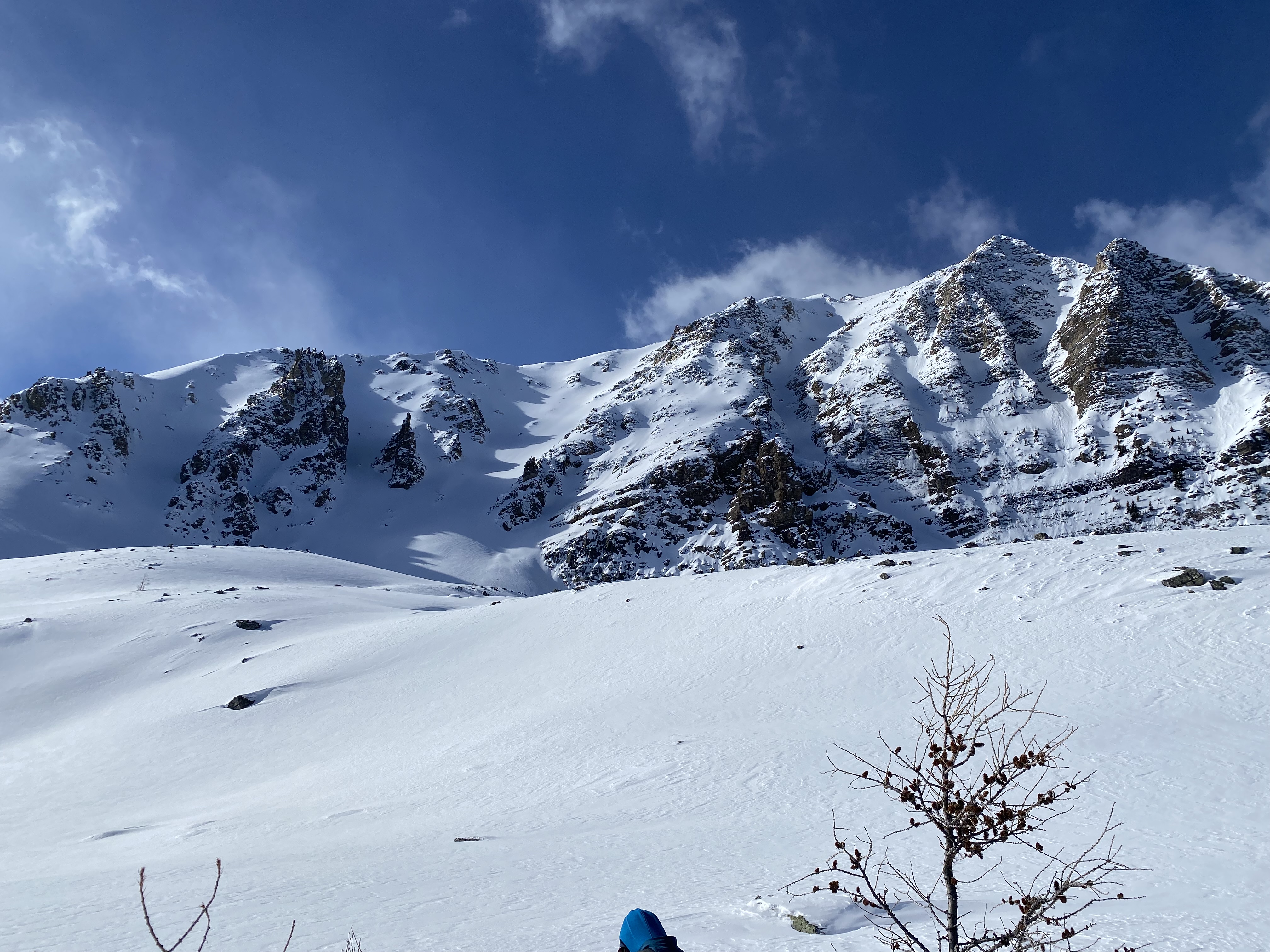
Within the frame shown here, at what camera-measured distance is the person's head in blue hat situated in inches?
122

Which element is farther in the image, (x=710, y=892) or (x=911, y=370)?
(x=911, y=370)

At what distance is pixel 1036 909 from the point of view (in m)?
2.63

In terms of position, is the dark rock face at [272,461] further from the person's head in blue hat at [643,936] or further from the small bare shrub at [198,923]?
the person's head in blue hat at [643,936]

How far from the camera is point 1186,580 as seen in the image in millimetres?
19422

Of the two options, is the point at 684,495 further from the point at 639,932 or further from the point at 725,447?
the point at 639,932

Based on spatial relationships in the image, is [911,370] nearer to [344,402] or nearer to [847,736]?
[344,402]

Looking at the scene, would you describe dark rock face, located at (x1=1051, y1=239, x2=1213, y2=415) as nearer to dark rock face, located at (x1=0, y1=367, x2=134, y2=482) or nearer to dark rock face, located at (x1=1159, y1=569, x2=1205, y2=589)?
dark rock face, located at (x1=1159, y1=569, x2=1205, y2=589)

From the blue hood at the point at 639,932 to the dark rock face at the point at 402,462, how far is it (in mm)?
122284

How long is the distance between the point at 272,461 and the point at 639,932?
135279 mm

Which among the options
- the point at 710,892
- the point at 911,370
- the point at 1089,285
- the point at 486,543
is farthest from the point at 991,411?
the point at 710,892

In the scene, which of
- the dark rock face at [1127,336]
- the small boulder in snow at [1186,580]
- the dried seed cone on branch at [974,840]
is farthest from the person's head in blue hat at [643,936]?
the dark rock face at [1127,336]

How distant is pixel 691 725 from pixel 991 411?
12111 centimetres

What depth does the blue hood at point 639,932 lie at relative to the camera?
3160 mm

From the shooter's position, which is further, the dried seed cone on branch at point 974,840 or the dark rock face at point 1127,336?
the dark rock face at point 1127,336
